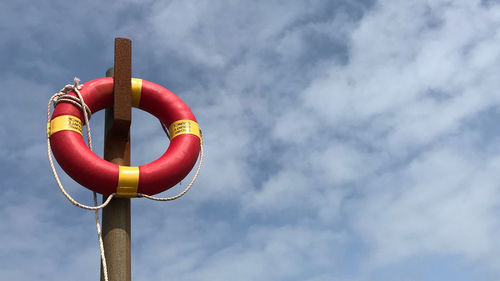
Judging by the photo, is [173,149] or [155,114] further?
[155,114]

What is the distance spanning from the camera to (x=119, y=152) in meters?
4.59

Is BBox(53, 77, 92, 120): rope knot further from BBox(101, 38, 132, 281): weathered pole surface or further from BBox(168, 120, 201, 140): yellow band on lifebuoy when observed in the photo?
BBox(168, 120, 201, 140): yellow band on lifebuoy

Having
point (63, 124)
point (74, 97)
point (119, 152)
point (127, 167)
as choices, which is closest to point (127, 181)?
point (127, 167)

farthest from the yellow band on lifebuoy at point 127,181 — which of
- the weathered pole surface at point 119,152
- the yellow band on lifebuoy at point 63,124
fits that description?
the yellow band on lifebuoy at point 63,124

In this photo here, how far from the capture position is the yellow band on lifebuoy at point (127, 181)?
14.1 feet

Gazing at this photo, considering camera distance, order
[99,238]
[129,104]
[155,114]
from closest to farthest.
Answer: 1. [99,238]
2. [129,104]
3. [155,114]

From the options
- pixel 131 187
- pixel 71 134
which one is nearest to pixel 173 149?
pixel 131 187

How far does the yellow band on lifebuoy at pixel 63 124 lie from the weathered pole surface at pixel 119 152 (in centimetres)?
27

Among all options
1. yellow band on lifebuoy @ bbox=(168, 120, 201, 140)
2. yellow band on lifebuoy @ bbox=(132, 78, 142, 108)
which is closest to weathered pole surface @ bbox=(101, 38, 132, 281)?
yellow band on lifebuoy @ bbox=(132, 78, 142, 108)

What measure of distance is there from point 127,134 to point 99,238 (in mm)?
936

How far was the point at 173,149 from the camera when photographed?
15.6 ft

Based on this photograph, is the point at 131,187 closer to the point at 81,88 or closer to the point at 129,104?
the point at 129,104

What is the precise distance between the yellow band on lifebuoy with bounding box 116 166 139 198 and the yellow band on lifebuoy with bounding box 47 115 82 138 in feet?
1.85

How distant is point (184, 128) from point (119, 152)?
2.12ft
